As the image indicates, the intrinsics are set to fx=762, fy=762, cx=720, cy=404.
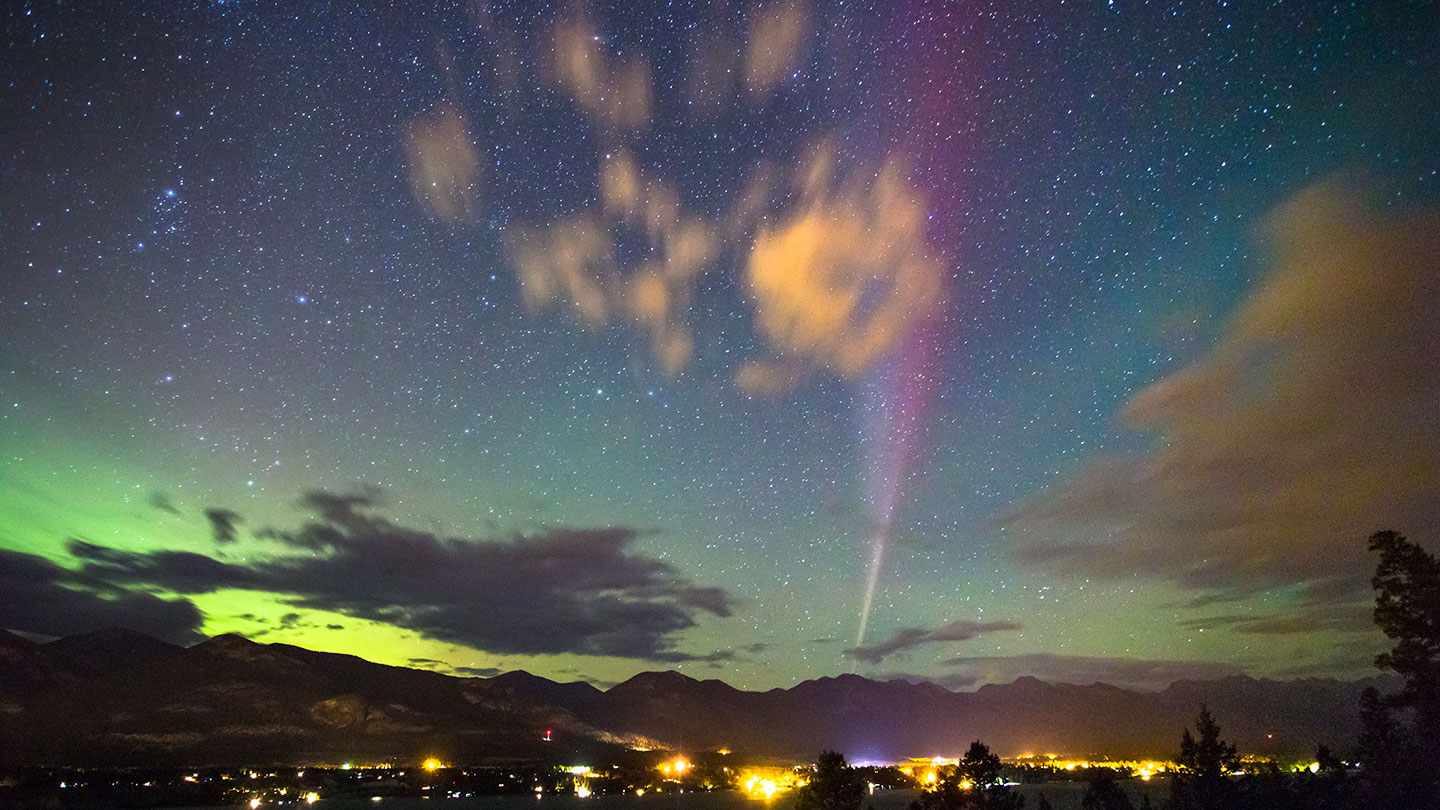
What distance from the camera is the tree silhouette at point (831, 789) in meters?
55.1

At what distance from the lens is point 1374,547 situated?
1905 inches

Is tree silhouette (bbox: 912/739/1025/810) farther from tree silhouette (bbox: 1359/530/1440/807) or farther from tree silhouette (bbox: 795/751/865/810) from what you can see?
tree silhouette (bbox: 1359/530/1440/807)

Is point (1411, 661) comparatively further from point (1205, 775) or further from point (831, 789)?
point (831, 789)

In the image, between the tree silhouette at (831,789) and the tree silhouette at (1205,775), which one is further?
the tree silhouette at (831,789)

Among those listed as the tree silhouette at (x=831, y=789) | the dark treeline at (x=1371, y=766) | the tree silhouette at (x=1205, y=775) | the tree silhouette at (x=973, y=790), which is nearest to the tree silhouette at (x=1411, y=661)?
the dark treeline at (x=1371, y=766)

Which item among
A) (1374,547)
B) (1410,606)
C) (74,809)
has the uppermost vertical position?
(1374,547)

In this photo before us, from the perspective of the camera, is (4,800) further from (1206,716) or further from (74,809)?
(1206,716)

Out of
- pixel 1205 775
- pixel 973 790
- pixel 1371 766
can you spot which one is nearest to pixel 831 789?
pixel 973 790

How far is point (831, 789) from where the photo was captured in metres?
59.0

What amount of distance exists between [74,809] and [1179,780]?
228918mm

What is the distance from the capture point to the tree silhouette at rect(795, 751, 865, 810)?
5508 centimetres

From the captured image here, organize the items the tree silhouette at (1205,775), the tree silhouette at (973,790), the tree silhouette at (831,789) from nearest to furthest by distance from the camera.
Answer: the tree silhouette at (973,790) → the tree silhouette at (1205,775) → the tree silhouette at (831,789)

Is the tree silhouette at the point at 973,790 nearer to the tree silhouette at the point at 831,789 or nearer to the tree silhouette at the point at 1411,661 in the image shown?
the tree silhouette at the point at 831,789

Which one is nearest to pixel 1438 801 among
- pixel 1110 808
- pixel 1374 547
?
pixel 1374 547
